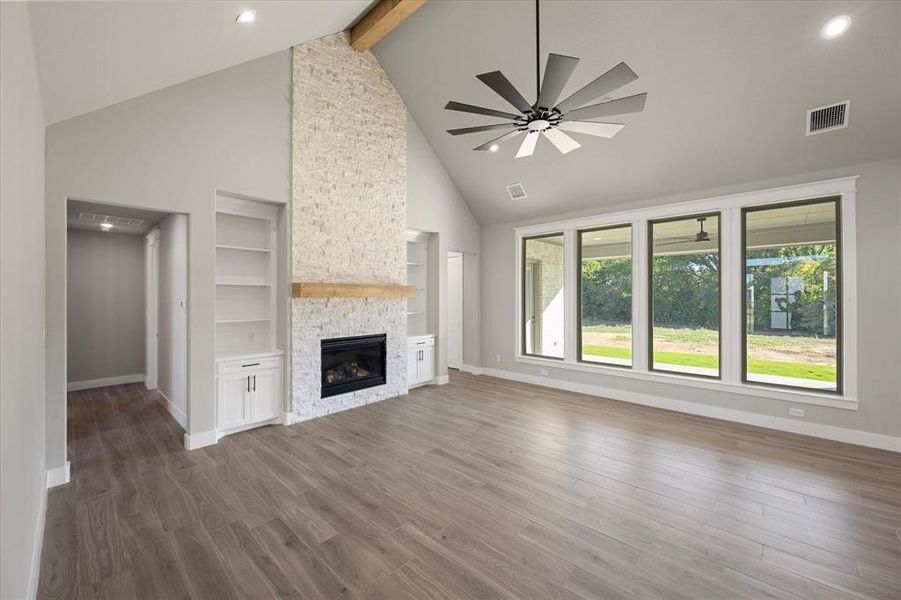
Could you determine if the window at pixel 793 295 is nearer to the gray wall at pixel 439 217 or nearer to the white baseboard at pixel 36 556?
the gray wall at pixel 439 217

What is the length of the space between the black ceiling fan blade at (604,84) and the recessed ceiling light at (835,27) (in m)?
2.24

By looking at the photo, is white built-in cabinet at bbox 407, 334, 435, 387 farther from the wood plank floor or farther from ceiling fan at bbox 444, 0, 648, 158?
ceiling fan at bbox 444, 0, 648, 158

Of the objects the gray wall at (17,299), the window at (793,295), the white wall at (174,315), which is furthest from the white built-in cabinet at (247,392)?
the window at (793,295)

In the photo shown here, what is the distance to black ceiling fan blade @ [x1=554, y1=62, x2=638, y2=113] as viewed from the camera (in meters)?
2.42

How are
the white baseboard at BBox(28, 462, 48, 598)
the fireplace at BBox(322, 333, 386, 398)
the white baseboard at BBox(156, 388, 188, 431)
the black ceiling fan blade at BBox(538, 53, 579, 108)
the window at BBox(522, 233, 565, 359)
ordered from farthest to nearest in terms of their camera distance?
the window at BBox(522, 233, 565, 359)
the fireplace at BBox(322, 333, 386, 398)
the white baseboard at BBox(156, 388, 188, 431)
the black ceiling fan blade at BBox(538, 53, 579, 108)
the white baseboard at BBox(28, 462, 48, 598)

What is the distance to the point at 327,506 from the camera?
2.98m

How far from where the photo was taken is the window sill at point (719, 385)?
442 centimetres

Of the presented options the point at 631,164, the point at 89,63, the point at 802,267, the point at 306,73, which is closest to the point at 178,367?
the point at 89,63

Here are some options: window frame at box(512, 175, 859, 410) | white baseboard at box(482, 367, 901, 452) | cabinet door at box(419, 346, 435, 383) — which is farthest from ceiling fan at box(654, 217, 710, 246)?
cabinet door at box(419, 346, 435, 383)

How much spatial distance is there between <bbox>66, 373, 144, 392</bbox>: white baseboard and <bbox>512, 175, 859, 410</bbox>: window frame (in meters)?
6.68

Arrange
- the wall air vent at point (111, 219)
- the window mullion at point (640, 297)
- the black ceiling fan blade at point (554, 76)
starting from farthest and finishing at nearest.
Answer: the window mullion at point (640, 297)
the wall air vent at point (111, 219)
the black ceiling fan blade at point (554, 76)

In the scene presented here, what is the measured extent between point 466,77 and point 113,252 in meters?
6.41

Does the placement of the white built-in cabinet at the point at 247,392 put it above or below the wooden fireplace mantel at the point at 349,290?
below

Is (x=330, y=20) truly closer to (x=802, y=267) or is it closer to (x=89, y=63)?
(x=89, y=63)
